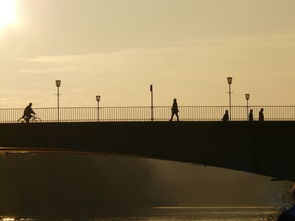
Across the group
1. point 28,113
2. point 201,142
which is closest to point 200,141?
point 201,142

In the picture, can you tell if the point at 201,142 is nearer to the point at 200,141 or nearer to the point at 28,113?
the point at 200,141

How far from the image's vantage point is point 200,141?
5591 centimetres

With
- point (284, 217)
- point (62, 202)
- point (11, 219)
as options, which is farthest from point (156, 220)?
point (284, 217)

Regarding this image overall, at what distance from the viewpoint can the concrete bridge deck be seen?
55.4m

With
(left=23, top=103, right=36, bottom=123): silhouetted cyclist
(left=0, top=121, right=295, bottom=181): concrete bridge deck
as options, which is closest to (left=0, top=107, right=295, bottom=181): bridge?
(left=0, top=121, right=295, bottom=181): concrete bridge deck

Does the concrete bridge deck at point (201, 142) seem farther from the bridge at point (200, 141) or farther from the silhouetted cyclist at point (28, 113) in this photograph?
the silhouetted cyclist at point (28, 113)

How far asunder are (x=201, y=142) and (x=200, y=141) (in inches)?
3.5

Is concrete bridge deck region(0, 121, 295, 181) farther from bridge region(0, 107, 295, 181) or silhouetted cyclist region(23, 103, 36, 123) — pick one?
silhouetted cyclist region(23, 103, 36, 123)

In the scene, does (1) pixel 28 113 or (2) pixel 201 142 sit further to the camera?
(1) pixel 28 113

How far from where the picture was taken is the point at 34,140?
57.4 metres

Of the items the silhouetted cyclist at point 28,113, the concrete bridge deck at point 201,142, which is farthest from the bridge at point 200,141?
the silhouetted cyclist at point 28,113

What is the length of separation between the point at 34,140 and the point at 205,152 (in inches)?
422

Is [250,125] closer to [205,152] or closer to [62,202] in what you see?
[205,152]

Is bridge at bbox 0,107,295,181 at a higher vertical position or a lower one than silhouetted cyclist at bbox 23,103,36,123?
lower
